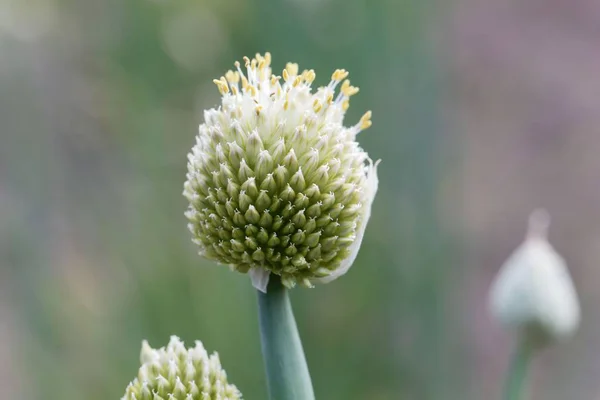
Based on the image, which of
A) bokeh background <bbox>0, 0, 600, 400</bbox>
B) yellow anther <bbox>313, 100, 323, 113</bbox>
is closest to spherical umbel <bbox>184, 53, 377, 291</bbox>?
yellow anther <bbox>313, 100, 323, 113</bbox>

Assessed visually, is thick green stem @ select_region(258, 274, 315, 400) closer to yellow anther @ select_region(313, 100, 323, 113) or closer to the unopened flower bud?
yellow anther @ select_region(313, 100, 323, 113)

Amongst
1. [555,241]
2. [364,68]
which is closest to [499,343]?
[555,241]

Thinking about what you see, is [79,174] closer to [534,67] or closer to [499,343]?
[499,343]

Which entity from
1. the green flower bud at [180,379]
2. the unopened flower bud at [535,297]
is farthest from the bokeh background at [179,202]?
the green flower bud at [180,379]

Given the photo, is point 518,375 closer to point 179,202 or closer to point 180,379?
point 180,379

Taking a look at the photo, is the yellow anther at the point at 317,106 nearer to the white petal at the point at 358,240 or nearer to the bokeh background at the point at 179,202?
the white petal at the point at 358,240

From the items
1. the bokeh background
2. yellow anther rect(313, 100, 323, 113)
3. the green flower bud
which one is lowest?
the green flower bud

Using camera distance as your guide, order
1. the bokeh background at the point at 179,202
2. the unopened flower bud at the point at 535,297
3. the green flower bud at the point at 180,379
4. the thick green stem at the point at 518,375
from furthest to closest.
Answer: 1. the bokeh background at the point at 179,202
2. the unopened flower bud at the point at 535,297
3. the thick green stem at the point at 518,375
4. the green flower bud at the point at 180,379
